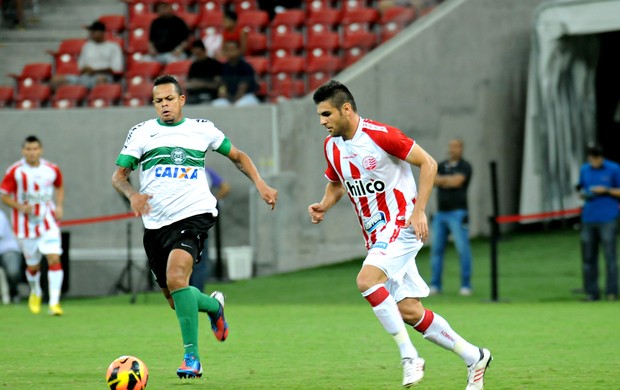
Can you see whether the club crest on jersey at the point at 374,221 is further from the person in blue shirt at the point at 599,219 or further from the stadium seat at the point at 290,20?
the stadium seat at the point at 290,20

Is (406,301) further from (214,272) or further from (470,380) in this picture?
(214,272)

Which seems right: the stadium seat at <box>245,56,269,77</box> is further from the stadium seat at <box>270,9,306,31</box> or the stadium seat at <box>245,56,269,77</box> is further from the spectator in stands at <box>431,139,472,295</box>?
the spectator in stands at <box>431,139,472,295</box>

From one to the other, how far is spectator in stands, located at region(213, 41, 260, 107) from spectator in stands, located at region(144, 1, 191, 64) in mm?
1660

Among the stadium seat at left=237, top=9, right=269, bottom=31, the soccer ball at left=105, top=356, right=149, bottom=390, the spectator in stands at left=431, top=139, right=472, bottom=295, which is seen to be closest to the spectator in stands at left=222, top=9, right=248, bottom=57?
the stadium seat at left=237, top=9, right=269, bottom=31

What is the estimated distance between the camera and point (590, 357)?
412 inches

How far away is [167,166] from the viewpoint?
9.45 m

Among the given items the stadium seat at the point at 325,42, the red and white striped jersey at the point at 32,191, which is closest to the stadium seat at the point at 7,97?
the stadium seat at the point at 325,42

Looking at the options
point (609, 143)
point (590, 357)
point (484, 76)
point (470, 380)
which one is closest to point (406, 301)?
point (470, 380)

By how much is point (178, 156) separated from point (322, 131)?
12.7 m

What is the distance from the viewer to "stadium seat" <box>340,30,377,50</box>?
2242 cm

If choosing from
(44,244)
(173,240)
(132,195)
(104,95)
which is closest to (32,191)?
(44,244)

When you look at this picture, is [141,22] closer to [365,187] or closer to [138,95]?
[138,95]

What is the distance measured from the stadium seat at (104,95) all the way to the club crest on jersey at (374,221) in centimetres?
1492

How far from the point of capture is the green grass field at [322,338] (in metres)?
9.17
